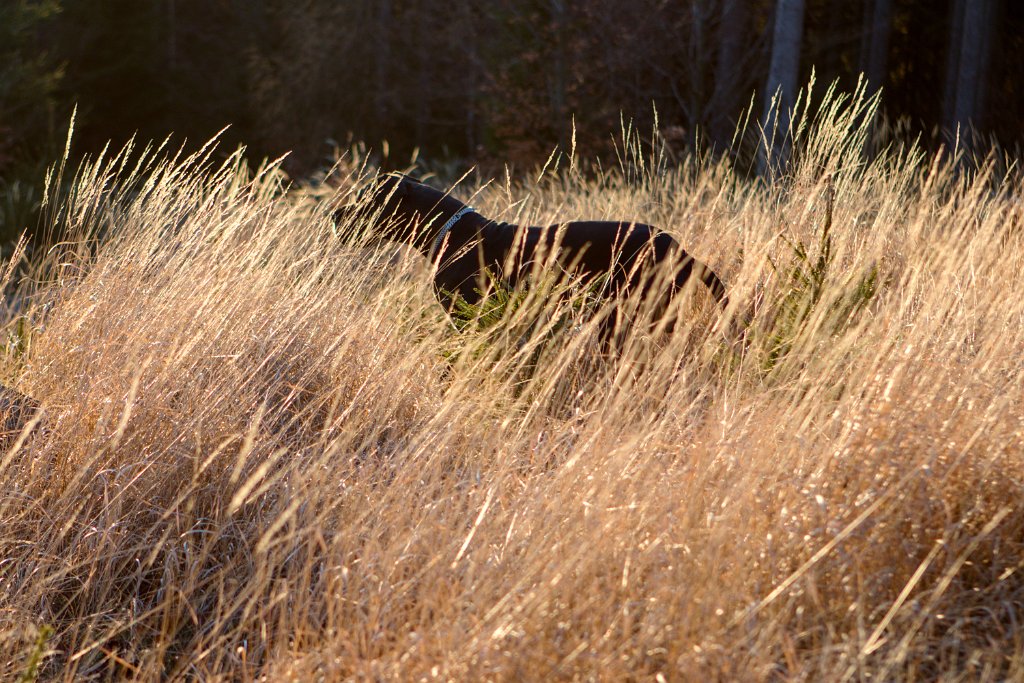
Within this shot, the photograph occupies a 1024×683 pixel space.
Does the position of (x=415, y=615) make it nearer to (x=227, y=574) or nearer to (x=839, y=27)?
(x=227, y=574)

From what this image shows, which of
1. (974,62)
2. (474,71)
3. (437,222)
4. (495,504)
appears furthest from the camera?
(474,71)

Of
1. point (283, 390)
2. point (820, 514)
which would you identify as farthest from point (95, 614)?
point (820, 514)

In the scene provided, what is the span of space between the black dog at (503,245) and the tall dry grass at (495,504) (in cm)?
27

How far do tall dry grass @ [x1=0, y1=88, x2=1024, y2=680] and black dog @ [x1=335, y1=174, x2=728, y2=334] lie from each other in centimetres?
27

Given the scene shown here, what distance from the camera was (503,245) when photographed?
426cm

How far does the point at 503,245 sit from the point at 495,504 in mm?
1744

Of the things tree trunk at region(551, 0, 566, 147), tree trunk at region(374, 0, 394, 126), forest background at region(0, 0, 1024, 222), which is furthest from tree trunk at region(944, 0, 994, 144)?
tree trunk at region(374, 0, 394, 126)

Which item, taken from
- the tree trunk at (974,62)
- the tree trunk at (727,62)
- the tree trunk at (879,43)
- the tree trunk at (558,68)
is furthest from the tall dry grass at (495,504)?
the tree trunk at (558,68)

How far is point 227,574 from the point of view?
2703 mm

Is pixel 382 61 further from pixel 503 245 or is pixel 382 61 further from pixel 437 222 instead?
pixel 503 245

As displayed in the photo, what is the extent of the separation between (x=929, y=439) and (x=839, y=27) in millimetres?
12469

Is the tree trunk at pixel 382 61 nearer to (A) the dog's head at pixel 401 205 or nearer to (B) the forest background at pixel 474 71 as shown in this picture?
(B) the forest background at pixel 474 71

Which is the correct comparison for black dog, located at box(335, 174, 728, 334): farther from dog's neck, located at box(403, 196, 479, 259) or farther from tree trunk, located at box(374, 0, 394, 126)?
tree trunk, located at box(374, 0, 394, 126)

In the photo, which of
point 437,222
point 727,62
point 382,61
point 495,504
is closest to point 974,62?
point 727,62
